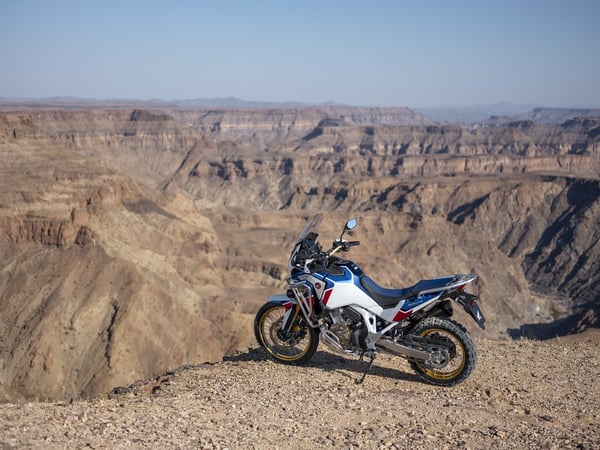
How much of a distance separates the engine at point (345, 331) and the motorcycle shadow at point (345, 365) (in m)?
0.54

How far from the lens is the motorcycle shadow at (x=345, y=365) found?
31.5 ft

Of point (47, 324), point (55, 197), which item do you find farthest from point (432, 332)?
point (55, 197)

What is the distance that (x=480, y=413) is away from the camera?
26.0 feet

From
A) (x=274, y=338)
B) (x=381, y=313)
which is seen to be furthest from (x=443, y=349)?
(x=274, y=338)

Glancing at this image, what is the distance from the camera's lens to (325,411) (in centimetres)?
803

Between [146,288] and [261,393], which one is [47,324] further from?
[261,393]

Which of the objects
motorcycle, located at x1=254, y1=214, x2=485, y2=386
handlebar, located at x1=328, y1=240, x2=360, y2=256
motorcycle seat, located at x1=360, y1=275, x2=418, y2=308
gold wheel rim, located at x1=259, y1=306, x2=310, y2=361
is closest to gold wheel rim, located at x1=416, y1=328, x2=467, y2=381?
motorcycle, located at x1=254, y1=214, x2=485, y2=386

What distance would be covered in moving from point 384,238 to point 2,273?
5555 centimetres

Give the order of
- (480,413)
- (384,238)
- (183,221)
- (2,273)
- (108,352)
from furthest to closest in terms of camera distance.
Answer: (384,238) < (183,221) < (2,273) < (108,352) < (480,413)

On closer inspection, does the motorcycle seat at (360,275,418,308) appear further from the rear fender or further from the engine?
the rear fender

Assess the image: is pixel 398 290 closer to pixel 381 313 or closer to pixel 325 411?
pixel 381 313

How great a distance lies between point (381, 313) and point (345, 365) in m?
1.72

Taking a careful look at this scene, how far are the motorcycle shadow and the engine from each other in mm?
535

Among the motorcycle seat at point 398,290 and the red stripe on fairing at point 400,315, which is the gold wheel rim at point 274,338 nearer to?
the motorcycle seat at point 398,290
